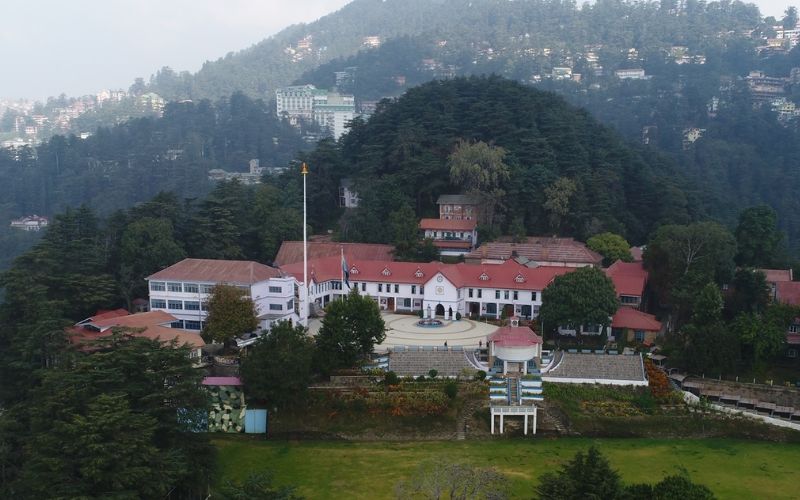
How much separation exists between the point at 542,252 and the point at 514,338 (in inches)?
584

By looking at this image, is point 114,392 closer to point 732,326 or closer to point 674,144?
point 732,326

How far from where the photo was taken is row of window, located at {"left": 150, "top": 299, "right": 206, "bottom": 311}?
41219 millimetres

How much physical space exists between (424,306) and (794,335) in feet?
59.5

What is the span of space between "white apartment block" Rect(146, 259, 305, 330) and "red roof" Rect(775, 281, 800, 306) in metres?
24.3

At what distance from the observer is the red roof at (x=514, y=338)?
34.6 metres

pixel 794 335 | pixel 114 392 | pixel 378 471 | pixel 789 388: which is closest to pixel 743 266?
pixel 794 335

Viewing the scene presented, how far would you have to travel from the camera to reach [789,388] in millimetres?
34188

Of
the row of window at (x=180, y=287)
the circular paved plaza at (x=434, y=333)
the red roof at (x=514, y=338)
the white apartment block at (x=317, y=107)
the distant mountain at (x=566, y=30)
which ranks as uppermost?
the distant mountain at (x=566, y=30)

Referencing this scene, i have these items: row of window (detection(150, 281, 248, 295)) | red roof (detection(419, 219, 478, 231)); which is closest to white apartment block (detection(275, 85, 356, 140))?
red roof (detection(419, 219, 478, 231))

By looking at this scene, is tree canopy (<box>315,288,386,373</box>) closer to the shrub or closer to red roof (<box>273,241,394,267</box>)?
the shrub

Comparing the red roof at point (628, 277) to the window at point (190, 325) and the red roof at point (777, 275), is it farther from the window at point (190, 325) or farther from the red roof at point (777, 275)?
the window at point (190, 325)

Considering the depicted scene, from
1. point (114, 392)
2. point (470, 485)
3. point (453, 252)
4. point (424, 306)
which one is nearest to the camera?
point (470, 485)

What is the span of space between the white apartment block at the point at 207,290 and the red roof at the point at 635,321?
1616 centimetres

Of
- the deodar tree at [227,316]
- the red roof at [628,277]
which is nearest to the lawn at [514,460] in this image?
the deodar tree at [227,316]
